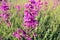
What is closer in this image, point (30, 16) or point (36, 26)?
point (30, 16)

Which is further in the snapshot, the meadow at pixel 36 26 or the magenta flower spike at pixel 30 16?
the meadow at pixel 36 26

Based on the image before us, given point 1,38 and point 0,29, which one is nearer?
point 1,38

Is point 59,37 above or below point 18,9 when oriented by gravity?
below

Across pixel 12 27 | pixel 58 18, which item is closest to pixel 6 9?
pixel 12 27

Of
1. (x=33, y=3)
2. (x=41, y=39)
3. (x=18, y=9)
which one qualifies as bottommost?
(x=41, y=39)

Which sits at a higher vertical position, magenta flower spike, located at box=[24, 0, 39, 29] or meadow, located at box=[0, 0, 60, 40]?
magenta flower spike, located at box=[24, 0, 39, 29]

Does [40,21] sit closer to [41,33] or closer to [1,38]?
[41,33]

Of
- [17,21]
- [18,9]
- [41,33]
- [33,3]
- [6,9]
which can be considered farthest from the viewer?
[18,9]

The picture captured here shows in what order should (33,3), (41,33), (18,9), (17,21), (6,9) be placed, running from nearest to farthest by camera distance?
(33,3), (6,9), (41,33), (17,21), (18,9)

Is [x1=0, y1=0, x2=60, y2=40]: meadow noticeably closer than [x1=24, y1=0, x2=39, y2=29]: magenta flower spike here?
No

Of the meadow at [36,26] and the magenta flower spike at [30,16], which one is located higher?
the magenta flower spike at [30,16]

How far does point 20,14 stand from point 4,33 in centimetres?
58

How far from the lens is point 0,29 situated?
385 centimetres

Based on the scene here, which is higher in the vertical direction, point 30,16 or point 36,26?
point 30,16
